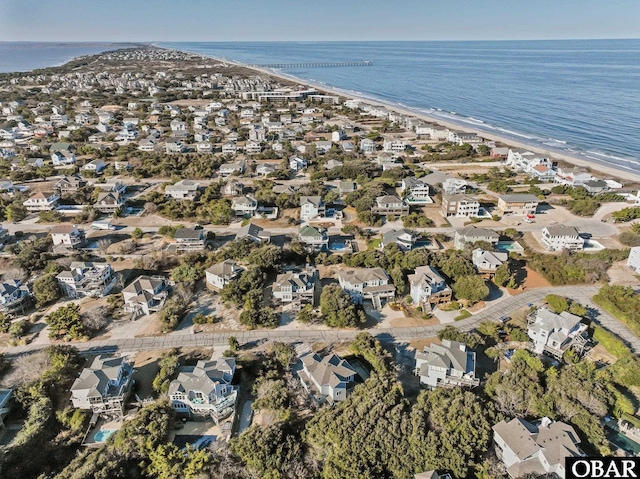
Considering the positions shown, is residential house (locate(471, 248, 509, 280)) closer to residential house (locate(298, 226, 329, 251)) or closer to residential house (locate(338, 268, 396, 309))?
residential house (locate(338, 268, 396, 309))

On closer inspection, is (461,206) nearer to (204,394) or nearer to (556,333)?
(556,333)

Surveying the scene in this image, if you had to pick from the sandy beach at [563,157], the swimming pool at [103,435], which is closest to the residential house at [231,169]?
the swimming pool at [103,435]

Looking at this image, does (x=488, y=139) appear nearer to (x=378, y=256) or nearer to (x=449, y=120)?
(x=449, y=120)

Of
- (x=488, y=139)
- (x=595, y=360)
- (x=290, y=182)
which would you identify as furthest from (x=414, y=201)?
(x=488, y=139)

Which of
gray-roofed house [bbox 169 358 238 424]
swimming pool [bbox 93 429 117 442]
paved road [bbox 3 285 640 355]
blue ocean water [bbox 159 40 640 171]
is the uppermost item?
blue ocean water [bbox 159 40 640 171]

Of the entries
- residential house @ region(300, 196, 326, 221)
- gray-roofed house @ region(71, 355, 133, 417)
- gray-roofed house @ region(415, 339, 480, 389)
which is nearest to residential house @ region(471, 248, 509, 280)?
gray-roofed house @ region(415, 339, 480, 389)

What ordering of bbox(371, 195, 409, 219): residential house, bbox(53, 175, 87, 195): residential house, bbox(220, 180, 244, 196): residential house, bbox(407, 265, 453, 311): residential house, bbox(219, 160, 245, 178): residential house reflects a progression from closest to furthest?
bbox(407, 265, 453, 311): residential house
bbox(371, 195, 409, 219): residential house
bbox(53, 175, 87, 195): residential house
bbox(220, 180, 244, 196): residential house
bbox(219, 160, 245, 178): residential house

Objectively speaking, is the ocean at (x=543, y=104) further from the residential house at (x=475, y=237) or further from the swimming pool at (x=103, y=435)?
the swimming pool at (x=103, y=435)
